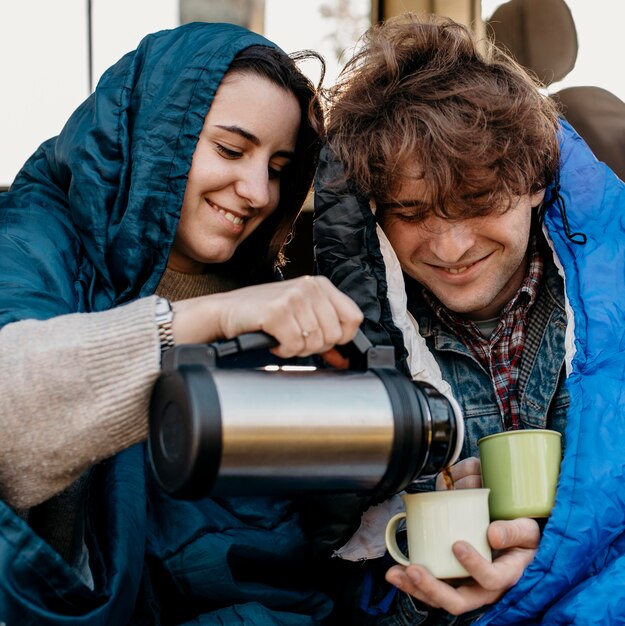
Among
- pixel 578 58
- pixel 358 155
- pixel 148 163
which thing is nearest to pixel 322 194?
pixel 358 155

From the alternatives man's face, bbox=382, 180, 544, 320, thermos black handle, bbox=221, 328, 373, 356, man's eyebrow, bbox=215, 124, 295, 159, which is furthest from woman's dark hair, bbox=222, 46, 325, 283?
thermos black handle, bbox=221, 328, 373, 356

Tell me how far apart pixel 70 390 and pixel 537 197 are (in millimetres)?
815

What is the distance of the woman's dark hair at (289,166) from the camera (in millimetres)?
1449

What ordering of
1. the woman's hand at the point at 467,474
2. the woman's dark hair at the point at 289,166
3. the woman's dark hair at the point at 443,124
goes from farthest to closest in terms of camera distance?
the woman's dark hair at the point at 289,166, the woman's dark hair at the point at 443,124, the woman's hand at the point at 467,474

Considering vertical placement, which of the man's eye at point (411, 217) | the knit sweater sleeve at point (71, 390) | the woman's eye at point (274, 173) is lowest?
the knit sweater sleeve at point (71, 390)

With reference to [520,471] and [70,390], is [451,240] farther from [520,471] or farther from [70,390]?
[70,390]

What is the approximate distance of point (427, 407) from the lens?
90 centimetres

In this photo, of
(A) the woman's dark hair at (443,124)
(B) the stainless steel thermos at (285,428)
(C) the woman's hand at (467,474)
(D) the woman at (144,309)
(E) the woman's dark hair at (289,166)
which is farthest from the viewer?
(E) the woman's dark hair at (289,166)

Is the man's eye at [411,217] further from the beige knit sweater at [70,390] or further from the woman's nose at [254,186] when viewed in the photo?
the beige knit sweater at [70,390]

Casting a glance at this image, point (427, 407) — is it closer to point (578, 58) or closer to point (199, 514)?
point (199, 514)

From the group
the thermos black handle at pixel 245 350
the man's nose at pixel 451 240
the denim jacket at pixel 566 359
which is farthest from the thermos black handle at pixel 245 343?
the man's nose at pixel 451 240

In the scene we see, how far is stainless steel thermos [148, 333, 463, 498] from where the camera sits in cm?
81

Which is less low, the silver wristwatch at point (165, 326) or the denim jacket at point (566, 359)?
the silver wristwatch at point (165, 326)

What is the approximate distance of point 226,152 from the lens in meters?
1.39
